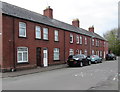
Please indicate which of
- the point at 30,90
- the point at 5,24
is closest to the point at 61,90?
the point at 30,90

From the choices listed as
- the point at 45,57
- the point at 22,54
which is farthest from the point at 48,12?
the point at 22,54

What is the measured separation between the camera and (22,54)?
17.2m

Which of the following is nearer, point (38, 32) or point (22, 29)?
point (22, 29)

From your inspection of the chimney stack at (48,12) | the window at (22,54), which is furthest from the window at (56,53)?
the chimney stack at (48,12)

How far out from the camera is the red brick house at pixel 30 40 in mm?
15562

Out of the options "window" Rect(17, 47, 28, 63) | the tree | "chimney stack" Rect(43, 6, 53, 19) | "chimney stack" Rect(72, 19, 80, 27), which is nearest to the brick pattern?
"window" Rect(17, 47, 28, 63)

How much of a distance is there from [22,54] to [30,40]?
6.92 ft

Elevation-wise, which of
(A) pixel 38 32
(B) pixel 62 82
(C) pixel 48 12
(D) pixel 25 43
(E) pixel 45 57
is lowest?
(B) pixel 62 82

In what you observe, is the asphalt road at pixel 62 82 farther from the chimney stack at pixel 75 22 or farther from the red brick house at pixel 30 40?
the chimney stack at pixel 75 22

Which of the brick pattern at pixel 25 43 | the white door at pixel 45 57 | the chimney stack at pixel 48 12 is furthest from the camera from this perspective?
the chimney stack at pixel 48 12

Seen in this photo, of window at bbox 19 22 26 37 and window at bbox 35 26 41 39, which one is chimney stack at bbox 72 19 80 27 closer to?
window at bbox 35 26 41 39

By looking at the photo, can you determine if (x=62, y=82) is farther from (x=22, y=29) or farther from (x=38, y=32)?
(x=38, y=32)

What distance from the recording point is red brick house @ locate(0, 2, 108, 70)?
15.6 metres

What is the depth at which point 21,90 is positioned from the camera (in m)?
7.60
